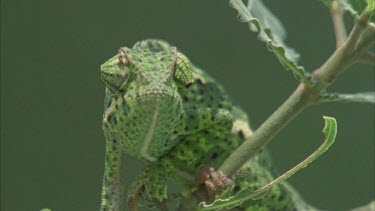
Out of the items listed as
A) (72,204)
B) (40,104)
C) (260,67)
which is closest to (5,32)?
(40,104)

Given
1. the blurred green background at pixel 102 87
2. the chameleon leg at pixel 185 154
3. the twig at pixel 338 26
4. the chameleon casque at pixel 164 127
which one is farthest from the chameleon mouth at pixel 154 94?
the blurred green background at pixel 102 87

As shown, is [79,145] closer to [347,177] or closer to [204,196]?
[347,177]

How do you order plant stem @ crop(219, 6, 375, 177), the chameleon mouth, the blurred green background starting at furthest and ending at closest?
the blurred green background < plant stem @ crop(219, 6, 375, 177) < the chameleon mouth

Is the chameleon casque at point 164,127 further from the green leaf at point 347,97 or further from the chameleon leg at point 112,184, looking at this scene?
the green leaf at point 347,97

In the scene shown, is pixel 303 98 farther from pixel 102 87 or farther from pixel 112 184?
pixel 102 87

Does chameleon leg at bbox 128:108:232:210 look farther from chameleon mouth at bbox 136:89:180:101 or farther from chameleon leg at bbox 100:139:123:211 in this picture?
chameleon mouth at bbox 136:89:180:101

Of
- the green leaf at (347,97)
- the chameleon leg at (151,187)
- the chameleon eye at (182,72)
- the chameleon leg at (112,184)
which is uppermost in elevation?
the chameleon eye at (182,72)

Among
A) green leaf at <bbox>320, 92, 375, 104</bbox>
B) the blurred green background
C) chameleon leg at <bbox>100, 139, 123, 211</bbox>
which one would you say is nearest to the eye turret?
chameleon leg at <bbox>100, 139, 123, 211</bbox>
